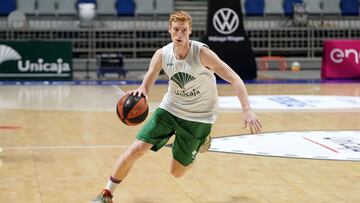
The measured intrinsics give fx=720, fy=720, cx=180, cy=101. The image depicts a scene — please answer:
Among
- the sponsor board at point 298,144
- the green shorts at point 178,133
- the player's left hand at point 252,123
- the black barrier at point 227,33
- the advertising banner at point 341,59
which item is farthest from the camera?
the advertising banner at point 341,59

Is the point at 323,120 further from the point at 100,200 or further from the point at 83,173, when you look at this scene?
the point at 100,200

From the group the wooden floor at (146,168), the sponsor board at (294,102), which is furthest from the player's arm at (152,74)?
the sponsor board at (294,102)

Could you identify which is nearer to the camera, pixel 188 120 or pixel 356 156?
pixel 188 120

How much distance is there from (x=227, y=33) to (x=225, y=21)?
0.36 meters

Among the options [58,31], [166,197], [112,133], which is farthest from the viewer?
[58,31]

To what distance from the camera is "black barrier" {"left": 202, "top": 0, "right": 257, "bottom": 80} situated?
2102 cm

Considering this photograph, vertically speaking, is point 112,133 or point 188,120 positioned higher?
point 188,120

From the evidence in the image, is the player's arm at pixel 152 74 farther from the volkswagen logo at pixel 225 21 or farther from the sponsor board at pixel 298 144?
the volkswagen logo at pixel 225 21

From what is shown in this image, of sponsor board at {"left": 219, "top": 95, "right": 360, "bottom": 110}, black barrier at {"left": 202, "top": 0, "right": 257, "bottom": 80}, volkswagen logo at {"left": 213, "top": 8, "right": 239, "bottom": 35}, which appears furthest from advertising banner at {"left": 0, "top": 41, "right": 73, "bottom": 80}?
sponsor board at {"left": 219, "top": 95, "right": 360, "bottom": 110}

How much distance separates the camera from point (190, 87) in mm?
6359

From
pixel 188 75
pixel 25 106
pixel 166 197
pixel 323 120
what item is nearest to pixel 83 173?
pixel 166 197

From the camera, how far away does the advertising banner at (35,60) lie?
20766mm

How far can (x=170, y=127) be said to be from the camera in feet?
21.4

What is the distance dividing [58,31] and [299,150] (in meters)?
17.2
